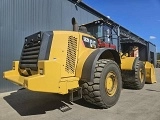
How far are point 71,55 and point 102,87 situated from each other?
3.64 feet

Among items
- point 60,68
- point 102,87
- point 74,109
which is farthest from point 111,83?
point 60,68

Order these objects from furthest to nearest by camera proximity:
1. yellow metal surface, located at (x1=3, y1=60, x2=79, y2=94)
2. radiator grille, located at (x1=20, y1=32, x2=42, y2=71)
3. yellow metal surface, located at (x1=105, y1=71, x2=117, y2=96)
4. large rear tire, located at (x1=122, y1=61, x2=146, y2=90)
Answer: large rear tire, located at (x1=122, y1=61, x2=146, y2=90) < yellow metal surface, located at (x1=105, y1=71, x2=117, y2=96) < radiator grille, located at (x1=20, y1=32, x2=42, y2=71) < yellow metal surface, located at (x1=3, y1=60, x2=79, y2=94)

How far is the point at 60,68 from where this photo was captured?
4.95m

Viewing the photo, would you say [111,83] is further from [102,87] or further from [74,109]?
[74,109]

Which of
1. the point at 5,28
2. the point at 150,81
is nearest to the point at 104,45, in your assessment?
the point at 5,28

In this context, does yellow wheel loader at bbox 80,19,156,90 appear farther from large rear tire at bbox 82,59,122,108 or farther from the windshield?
large rear tire at bbox 82,59,122,108

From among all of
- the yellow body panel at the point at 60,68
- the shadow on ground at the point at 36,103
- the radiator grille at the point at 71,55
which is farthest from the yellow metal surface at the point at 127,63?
the radiator grille at the point at 71,55

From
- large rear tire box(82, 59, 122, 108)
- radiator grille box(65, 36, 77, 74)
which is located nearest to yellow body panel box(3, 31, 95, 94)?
radiator grille box(65, 36, 77, 74)

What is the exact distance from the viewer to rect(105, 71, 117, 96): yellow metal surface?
5848 millimetres

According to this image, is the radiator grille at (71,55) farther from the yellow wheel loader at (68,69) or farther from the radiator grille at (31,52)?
the radiator grille at (31,52)

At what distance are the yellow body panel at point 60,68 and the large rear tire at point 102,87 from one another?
35 cm

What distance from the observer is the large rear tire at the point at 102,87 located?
17.7 ft

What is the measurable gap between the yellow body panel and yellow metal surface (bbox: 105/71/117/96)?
83 cm

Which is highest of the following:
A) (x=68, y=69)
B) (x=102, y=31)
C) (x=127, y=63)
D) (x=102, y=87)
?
(x=102, y=31)
